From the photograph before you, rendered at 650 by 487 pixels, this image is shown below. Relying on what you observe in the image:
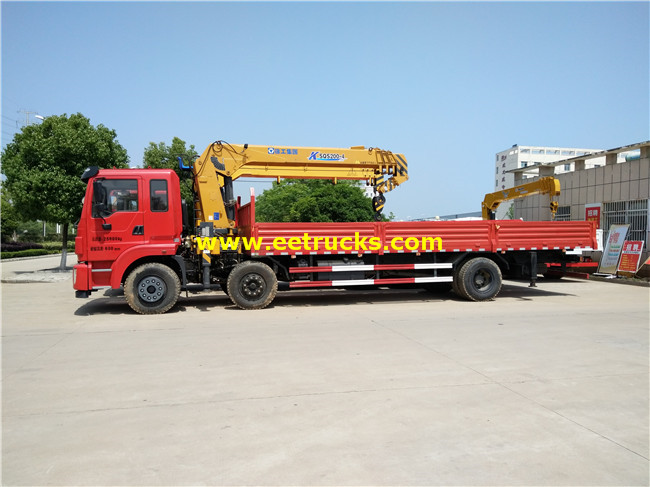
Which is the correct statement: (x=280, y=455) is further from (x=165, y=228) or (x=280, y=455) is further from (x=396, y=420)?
(x=165, y=228)

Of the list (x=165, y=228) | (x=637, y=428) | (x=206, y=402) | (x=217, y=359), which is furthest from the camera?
(x=165, y=228)

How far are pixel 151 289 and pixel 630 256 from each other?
48.6ft

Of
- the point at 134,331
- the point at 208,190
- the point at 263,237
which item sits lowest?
the point at 134,331

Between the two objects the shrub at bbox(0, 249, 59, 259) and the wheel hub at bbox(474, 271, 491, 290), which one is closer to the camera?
the wheel hub at bbox(474, 271, 491, 290)

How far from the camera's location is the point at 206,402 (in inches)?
181

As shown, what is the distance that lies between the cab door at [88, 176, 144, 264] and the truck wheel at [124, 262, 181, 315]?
59 centimetres

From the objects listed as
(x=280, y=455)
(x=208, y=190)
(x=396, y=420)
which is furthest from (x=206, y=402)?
(x=208, y=190)

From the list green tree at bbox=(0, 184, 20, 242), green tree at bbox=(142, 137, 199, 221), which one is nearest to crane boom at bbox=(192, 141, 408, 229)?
green tree at bbox=(142, 137, 199, 221)

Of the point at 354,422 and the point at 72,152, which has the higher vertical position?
the point at 72,152

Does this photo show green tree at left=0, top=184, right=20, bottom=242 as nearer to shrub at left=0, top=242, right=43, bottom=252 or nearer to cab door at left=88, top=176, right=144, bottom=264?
shrub at left=0, top=242, right=43, bottom=252

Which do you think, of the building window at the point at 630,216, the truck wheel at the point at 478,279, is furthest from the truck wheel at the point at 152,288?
the building window at the point at 630,216

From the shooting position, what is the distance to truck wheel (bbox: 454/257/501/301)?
1132cm

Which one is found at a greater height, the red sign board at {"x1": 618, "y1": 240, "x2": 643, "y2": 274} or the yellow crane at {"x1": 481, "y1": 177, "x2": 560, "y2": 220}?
the yellow crane at {"x1": 481, "y1": 177, "x2": 560, "y2": 220}

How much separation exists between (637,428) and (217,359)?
14.6ft
